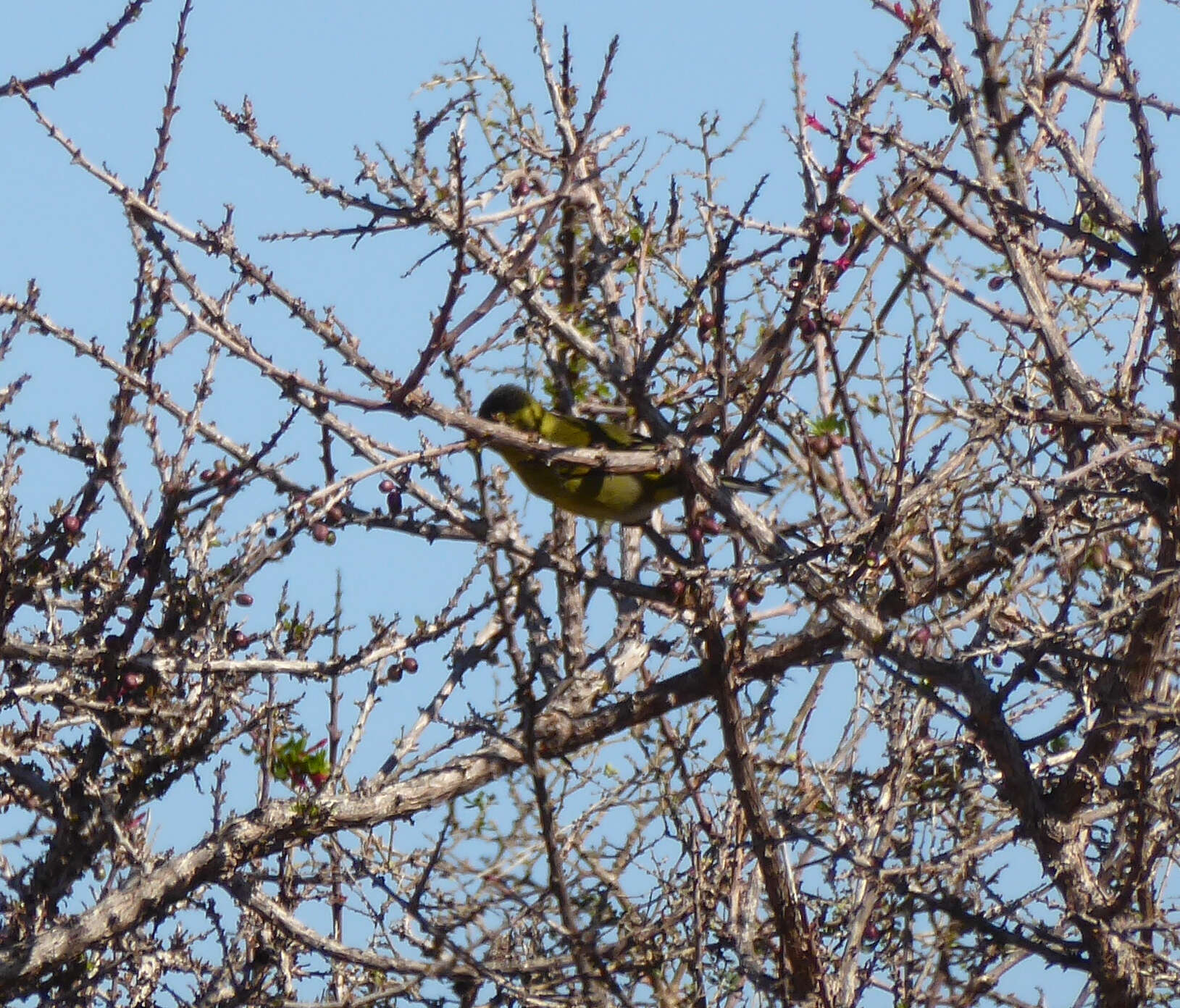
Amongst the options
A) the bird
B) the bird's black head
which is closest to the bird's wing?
the bird

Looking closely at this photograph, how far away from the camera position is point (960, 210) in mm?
4984

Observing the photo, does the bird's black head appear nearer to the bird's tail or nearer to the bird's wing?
the bird's wing

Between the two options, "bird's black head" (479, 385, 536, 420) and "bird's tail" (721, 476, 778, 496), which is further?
"bird's black head" (479, 385, 536, 420)

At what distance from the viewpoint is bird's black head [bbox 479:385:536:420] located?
6.48 metres

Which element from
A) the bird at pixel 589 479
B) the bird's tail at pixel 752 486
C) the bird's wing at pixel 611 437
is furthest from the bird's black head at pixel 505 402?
the bird's tail at pixel 752 486

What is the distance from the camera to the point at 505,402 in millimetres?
6609

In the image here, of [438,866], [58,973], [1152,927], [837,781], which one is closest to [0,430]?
[58,973]

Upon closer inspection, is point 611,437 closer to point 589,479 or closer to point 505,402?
point 589,479

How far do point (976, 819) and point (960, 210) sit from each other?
2.44 metres

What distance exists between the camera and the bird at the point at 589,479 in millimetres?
5859

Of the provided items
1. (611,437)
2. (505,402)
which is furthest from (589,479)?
(505,402)

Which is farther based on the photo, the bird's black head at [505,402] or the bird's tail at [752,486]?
the bird's black head at [505,402]

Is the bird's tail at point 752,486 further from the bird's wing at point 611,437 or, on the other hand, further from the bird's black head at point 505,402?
the bird's black head at point 505,402

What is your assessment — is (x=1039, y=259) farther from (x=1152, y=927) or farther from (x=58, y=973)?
(x=58, y=973)
